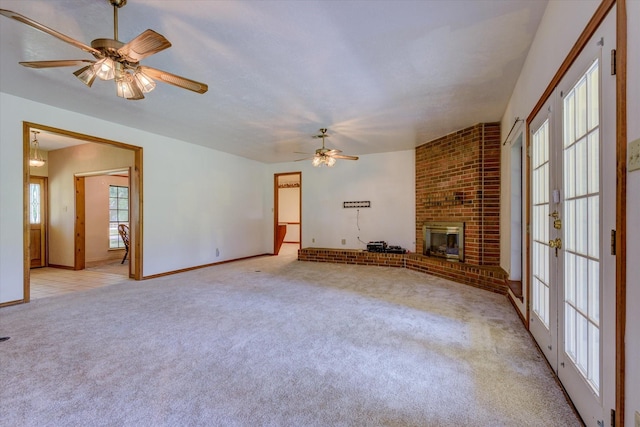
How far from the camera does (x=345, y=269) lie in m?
5.53

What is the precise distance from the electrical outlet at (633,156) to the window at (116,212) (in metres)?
8.58

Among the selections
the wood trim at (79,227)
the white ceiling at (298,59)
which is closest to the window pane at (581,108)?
the white ceiling at (298,59)

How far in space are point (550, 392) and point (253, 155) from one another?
6.29 metres

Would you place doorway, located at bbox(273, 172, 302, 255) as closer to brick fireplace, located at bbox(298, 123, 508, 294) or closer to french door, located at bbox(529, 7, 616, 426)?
brick fireplace, located at bbox(298, 123, 508, 294)

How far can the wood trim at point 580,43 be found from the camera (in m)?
1.21

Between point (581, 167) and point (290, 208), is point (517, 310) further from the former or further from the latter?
point (290, 208)

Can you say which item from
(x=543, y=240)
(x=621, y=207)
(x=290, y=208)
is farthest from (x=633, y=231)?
(x=290, y=208)

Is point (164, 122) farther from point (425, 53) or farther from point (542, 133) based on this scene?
point (542, 133)

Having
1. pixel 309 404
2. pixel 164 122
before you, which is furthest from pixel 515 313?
pixel 164 122

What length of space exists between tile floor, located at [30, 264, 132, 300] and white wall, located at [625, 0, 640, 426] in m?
5.48

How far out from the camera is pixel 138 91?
92.8 inches

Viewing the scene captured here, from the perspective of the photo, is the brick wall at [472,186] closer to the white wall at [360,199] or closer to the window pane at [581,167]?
the white wall at [360,199]

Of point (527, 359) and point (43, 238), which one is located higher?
point (43, 238)

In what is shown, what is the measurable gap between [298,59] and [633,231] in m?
2.48
